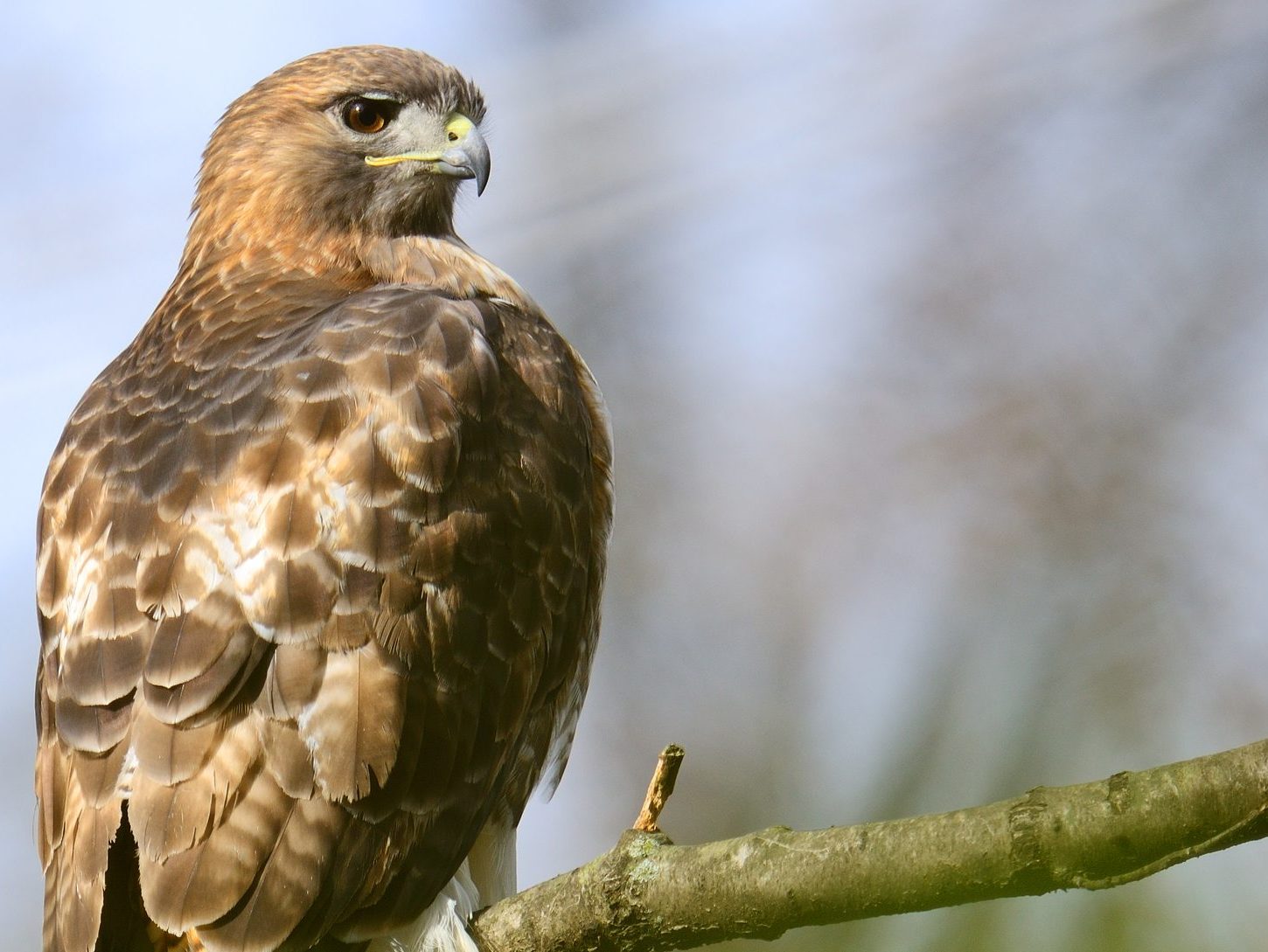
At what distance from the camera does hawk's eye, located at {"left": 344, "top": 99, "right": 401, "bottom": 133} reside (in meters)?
4.72

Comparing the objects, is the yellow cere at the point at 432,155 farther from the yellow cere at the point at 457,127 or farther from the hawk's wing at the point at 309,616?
the hawk's wing at the point at 309,616

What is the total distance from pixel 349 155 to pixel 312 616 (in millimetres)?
1961

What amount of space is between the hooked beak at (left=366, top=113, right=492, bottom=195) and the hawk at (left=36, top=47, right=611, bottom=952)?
485 millimetres

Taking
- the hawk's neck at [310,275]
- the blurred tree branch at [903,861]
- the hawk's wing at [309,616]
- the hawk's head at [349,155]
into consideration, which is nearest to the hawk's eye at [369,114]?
the hawk's head at [349,155]

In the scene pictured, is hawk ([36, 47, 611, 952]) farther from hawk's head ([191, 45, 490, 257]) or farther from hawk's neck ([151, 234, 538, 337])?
hawk's head ([191, 45, 490, 257])

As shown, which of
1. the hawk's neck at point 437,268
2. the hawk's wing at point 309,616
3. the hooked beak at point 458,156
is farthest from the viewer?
the hooked beak at point 458,156

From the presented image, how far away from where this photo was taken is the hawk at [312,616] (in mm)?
3131

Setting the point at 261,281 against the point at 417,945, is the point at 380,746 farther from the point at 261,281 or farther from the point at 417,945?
the point at 261,281

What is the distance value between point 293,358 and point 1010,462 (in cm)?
415

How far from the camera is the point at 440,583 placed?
342 cm

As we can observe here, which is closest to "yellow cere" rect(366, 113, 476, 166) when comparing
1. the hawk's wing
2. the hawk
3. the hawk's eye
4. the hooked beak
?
the hooked beak

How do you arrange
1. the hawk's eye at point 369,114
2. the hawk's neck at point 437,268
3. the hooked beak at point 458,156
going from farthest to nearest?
1. the hawk's eye at point 369,114
2. the hooked beak at point 458,156
3. the hawk's neck at point 437,268

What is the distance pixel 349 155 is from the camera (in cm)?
468

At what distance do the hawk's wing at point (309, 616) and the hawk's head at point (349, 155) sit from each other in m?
0.77
